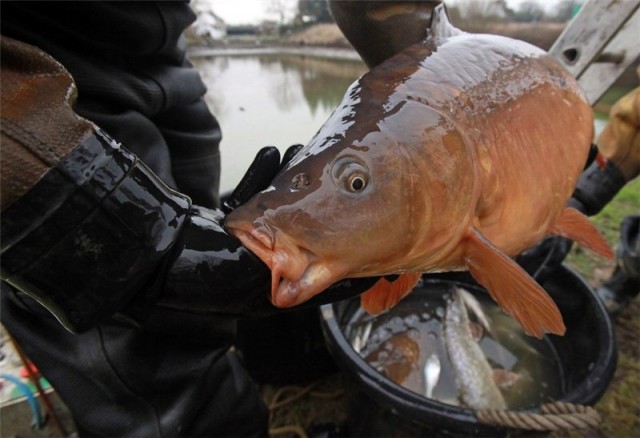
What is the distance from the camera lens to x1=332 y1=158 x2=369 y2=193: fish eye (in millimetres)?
842

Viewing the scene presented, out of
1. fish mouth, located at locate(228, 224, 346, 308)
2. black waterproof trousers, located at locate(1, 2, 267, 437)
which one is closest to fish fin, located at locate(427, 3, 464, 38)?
black waterproof trousers, located at locate(1, 2, 267, 437)

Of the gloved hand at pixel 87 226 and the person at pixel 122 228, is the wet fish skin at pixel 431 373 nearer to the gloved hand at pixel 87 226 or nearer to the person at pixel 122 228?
the person at pixel 122 228

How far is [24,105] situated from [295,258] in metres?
0.47

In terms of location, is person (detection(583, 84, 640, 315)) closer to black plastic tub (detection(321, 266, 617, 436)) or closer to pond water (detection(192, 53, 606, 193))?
black plastic tub (detection(321, 266, 617, 436))

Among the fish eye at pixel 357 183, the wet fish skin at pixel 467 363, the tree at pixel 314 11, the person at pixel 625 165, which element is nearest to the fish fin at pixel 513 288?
the fish eye at pixel 357 183

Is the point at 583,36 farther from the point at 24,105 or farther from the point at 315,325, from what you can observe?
the point at 24,105

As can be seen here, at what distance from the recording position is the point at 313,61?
1434 centimetres

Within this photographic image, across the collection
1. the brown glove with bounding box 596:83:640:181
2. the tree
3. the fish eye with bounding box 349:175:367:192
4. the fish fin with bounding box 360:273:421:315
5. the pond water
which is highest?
the fish eye with bounding box 349:175:367:192

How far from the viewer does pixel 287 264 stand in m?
0.73

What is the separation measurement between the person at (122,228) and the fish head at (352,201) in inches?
2.9

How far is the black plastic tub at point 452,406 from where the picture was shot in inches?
50.1

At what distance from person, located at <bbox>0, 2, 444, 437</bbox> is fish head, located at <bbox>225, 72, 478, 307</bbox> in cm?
7

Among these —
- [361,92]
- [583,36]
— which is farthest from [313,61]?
[361,92]

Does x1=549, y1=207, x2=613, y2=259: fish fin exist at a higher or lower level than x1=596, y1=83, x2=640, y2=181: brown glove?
higher
